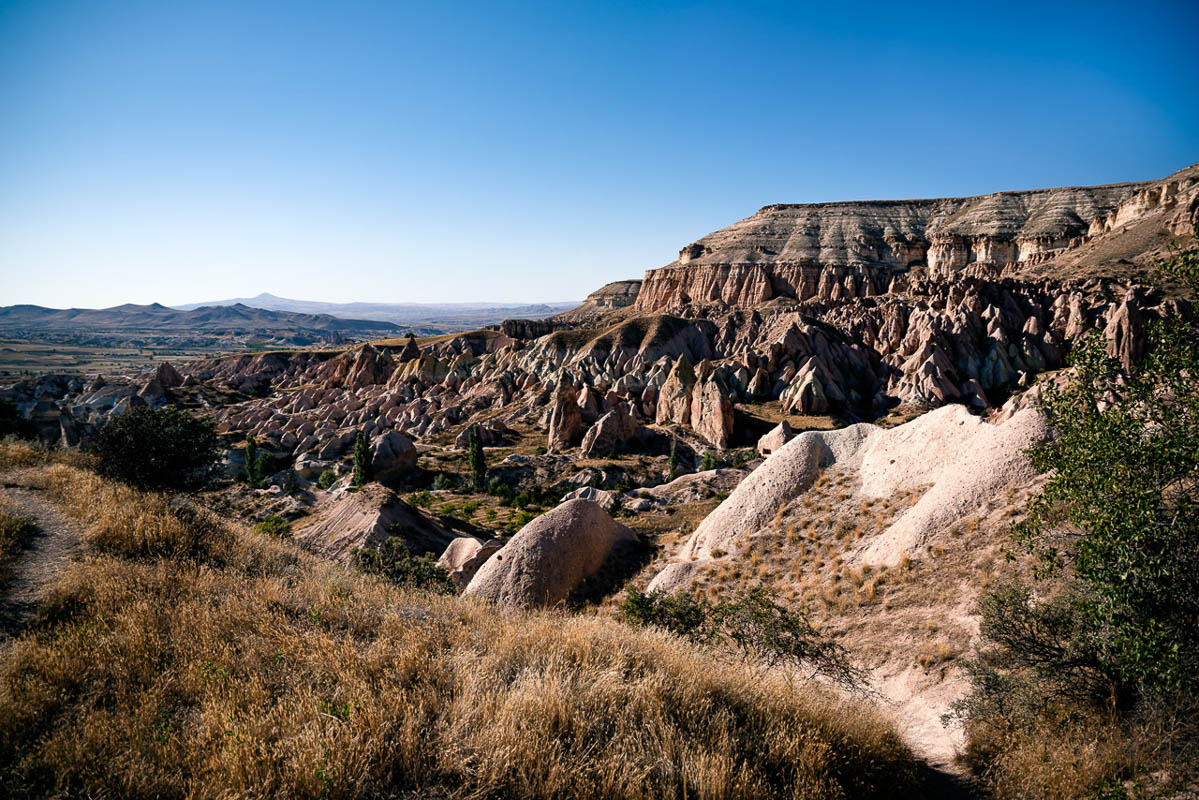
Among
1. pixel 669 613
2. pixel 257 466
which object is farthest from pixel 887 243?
pixel 669 613

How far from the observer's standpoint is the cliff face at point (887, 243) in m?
106

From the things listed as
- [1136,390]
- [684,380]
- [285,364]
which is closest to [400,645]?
[1136,390]

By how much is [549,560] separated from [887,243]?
139m

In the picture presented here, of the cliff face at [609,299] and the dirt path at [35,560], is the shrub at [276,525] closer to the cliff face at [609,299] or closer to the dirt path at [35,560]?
the dirt path at [35,560]

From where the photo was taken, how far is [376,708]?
468 centimetres

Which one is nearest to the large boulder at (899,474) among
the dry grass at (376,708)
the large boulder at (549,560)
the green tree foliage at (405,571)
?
the large boulder at (549,560)

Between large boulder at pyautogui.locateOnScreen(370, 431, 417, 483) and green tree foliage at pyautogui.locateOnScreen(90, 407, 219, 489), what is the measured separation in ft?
78.9

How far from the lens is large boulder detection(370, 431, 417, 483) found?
43.1 metres

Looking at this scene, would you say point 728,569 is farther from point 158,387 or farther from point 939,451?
point 158,387

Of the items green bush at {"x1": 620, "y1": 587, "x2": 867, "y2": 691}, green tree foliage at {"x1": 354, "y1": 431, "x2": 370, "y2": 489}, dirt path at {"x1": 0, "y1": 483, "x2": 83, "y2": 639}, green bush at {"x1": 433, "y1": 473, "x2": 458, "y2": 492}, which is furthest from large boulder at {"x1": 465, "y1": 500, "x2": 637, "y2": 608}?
green tree foliage at {"x1": 354, "y1": 431, "x2": 370, "y2": 489}

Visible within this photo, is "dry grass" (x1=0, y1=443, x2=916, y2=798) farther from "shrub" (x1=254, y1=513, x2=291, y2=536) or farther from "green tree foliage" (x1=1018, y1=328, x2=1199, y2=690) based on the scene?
"shrub" (x1=254, y1=513, x2=291, y2=536)

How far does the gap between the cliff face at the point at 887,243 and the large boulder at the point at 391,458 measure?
289 feet

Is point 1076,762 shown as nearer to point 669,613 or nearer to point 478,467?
point 669,613

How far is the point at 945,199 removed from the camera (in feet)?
471
